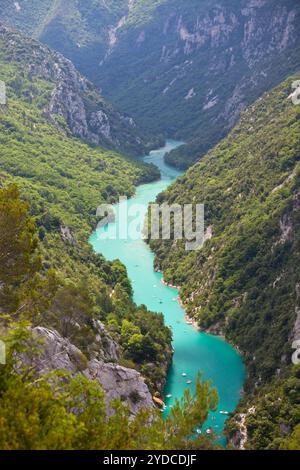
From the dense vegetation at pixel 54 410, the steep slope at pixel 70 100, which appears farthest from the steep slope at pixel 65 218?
the dense vegetation at pixel 54 410

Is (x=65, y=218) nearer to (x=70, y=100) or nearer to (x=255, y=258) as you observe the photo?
(x=255, y=258)

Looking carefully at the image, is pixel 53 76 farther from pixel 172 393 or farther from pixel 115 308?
pixel 172 393

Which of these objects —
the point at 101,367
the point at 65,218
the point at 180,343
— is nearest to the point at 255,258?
the point at 180,343

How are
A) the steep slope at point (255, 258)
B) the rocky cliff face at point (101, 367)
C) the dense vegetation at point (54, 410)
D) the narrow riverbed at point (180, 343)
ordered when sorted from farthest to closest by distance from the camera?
1. the narrow riverbed at point (180, 343)
2. the steep slope at point (255, 258)
3. the rocky cliff face at point (101, 367)
4. the dense vegetation at point (54, 410)

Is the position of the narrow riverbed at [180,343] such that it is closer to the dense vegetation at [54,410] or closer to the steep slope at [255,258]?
the steep slope at [255,258]

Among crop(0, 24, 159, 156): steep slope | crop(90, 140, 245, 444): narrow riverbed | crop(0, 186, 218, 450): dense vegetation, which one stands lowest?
crop(90, 140, 245, 444): narrow riverbed

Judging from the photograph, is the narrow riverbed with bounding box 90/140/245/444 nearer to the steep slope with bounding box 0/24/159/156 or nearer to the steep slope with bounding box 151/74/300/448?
the steep slope with bounding box 151/74/300/448

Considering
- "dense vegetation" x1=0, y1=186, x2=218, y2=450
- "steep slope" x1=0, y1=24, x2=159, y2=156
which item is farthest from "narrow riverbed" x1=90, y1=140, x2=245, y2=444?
"steep slope" x1=0, y1=24, x2=159, y2=156
